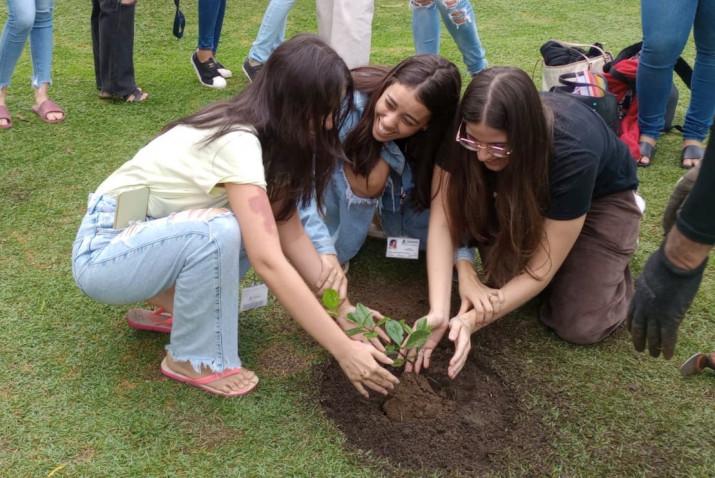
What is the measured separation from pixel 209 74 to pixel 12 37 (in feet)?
3.77

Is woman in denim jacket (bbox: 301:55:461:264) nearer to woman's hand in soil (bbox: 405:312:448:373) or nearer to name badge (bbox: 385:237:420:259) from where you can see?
name badge (bbox: 385:237:420:259)

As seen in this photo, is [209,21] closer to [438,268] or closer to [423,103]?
[423,103]

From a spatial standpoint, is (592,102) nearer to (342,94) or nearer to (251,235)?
(342,94)

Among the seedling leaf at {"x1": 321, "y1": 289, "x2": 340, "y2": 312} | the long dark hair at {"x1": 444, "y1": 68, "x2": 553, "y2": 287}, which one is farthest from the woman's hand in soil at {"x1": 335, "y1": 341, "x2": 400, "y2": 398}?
the long dark hair at {"x1": 444, "y1": 68, "x2": 553, "y2": 287}

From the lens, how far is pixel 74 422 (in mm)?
2049

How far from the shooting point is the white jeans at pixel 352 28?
3.60 m

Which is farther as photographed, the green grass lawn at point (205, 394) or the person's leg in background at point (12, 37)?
the person's leg in background at point (12, 37)

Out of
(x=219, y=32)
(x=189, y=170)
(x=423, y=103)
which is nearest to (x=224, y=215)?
(x=189, y=170)

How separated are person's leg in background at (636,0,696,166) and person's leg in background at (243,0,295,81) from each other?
6.37ft

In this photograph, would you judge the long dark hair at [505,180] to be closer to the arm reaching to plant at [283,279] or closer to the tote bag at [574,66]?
the arm reaching to plant at [283,279]

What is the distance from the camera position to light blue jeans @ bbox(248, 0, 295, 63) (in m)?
4.19

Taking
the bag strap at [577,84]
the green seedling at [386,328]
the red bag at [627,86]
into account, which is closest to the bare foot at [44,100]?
the green seedling at [386,328]

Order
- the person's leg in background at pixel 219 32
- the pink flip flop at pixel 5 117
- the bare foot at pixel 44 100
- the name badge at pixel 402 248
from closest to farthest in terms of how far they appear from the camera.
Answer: the name badge at pixel 402 248 → the pink flip flop at pixel 5 117 → the bare foot at pixel 44 100 → the person's leg in background at pixel 219 32

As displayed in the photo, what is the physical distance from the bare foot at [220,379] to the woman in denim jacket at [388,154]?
1.71 ft
